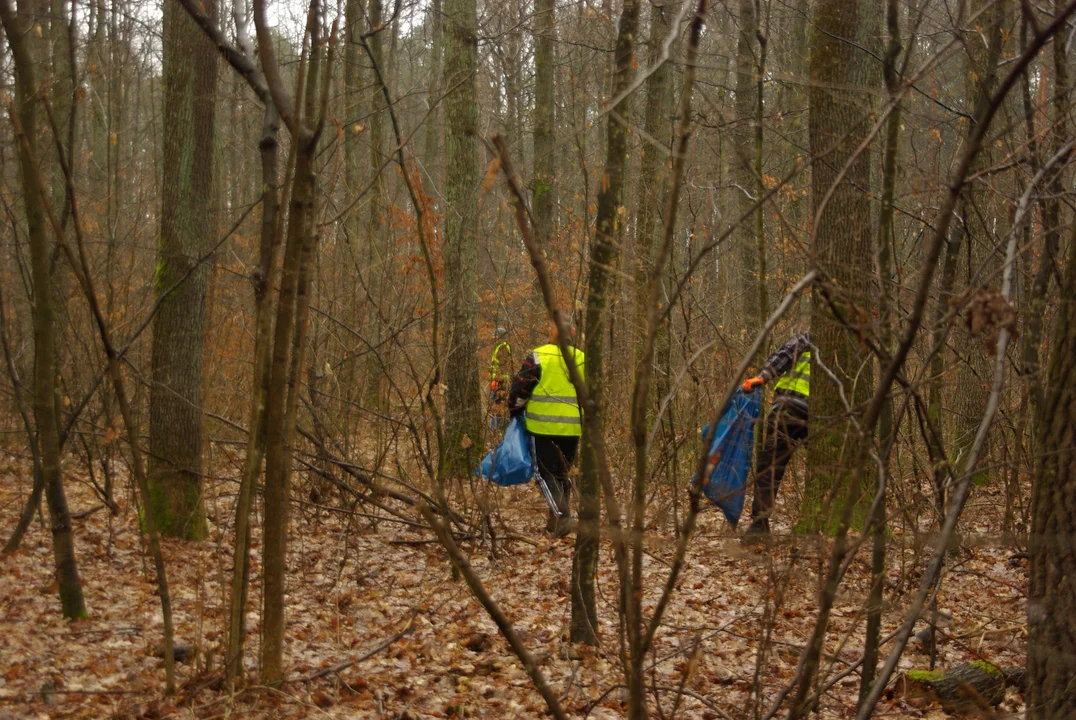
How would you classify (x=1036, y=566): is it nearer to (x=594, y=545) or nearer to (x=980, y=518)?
(x=594, y=545)

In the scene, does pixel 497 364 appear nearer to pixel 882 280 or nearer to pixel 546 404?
pixel 546 404

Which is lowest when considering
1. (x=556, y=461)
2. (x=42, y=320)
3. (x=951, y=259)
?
(x=556, y=461)

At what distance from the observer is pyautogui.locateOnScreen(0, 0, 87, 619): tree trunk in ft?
13.6

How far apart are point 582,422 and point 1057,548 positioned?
2.66 meters

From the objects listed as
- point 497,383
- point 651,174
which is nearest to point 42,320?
point 497,383

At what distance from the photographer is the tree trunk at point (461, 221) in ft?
30.7

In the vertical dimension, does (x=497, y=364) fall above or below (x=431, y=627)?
above

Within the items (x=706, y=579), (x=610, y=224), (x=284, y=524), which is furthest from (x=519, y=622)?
(x=610, y=224)

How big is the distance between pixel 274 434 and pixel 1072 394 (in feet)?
9.15

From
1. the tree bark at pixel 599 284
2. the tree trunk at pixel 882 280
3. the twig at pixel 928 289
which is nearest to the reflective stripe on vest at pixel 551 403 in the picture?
the tree bark at pixel 599 284

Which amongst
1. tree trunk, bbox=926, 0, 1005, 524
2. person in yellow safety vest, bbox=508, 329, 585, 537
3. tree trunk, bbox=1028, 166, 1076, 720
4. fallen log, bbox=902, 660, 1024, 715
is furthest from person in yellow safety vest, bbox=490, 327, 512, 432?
tree trunk, bbox=1028, 166, 1076, 720

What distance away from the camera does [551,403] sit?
24.7 ft

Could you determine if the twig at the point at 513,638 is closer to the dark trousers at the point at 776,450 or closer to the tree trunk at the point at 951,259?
the dark trousers at the point at 776,450

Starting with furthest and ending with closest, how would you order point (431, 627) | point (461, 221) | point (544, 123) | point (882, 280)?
point (544, 123) → point (461, 221) → point (431, 627) → point (882, 280)
